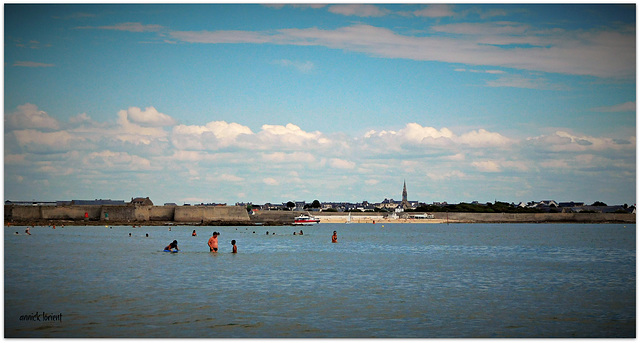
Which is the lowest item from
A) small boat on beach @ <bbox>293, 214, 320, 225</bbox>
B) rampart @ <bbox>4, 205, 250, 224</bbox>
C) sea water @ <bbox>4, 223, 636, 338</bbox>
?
sea water @ <bbox>4, 223, 636, 338</bbox>

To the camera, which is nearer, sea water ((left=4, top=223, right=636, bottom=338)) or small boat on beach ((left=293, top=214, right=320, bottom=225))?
sea water ((left=4, top=223, right=636, bottom=338))

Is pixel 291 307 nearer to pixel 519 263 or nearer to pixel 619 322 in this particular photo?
pixel 619 322

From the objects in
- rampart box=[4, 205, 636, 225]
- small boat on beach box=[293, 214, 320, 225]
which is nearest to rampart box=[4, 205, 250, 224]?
rampart box=[4, 205, 636, 225]

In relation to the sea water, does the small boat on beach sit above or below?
above

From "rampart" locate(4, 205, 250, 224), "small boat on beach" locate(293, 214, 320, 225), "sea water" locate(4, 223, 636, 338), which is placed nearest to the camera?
"sea water" locate(4, 223, 636, 338)

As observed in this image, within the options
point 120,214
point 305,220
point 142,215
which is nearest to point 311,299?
point 120,214

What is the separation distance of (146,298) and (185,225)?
292 ft

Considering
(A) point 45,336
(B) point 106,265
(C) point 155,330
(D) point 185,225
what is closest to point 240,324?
(C) point 155,330

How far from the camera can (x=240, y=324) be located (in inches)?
650

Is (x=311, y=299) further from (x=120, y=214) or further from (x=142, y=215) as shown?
(x=142, y=215)

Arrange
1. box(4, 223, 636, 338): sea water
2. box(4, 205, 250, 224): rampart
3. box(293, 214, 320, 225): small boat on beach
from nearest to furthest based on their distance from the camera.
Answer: box(4, 223, 636, 338): sea water < box(4, 205, 250, 224): rampart < box(293, 214, 320, 225): small boat on beach

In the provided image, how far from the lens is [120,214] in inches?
4257

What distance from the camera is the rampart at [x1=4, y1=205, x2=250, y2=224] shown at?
4161 inches

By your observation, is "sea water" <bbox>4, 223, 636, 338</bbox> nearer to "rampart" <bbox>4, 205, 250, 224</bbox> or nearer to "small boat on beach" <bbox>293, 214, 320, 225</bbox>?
"rampart" <bbox>4, 205, 250, 224</bbox>
